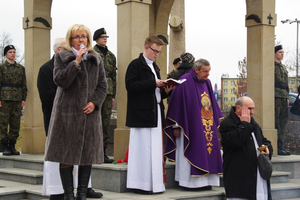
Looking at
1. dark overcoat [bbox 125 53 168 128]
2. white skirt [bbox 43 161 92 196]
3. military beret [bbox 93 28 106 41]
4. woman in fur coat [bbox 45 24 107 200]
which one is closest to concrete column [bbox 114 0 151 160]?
military beret [bbox 93 28 106 41]

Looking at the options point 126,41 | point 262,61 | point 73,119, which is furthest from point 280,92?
point 73,119

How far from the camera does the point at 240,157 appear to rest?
19.5 ft

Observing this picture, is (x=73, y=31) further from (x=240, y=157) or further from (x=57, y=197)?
(x=240, y=157)

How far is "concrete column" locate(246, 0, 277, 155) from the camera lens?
9.48m

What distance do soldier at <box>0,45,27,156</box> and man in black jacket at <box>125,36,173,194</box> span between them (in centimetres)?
354

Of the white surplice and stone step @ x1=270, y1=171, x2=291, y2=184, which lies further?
stone step @ x1=270, y1=171, x2=291, y2=184

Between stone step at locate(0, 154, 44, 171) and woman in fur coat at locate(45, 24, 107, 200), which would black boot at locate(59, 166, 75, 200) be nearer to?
woman in fur coat at locate(45, 24, 107, 200)

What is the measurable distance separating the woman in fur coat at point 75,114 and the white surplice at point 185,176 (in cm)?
198

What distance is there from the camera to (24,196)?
7.37 metres

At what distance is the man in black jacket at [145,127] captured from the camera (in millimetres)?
6953

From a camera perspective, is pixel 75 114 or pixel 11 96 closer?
pixel 75 114

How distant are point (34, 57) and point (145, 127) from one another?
4.13m

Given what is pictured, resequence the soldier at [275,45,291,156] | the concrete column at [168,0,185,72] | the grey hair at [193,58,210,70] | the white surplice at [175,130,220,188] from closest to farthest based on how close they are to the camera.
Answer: the white surplice at [175,130,220,188] → the grey hair at [193,58,210,70] → the soldier at [275,45,291,156] → the concrete column at [168,0,185,72]

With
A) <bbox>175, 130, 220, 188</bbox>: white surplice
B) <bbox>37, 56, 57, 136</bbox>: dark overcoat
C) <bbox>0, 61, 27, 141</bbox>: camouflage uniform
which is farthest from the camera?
<bbox>0, 61, 27, 141</bbox>: camouflage uniform
